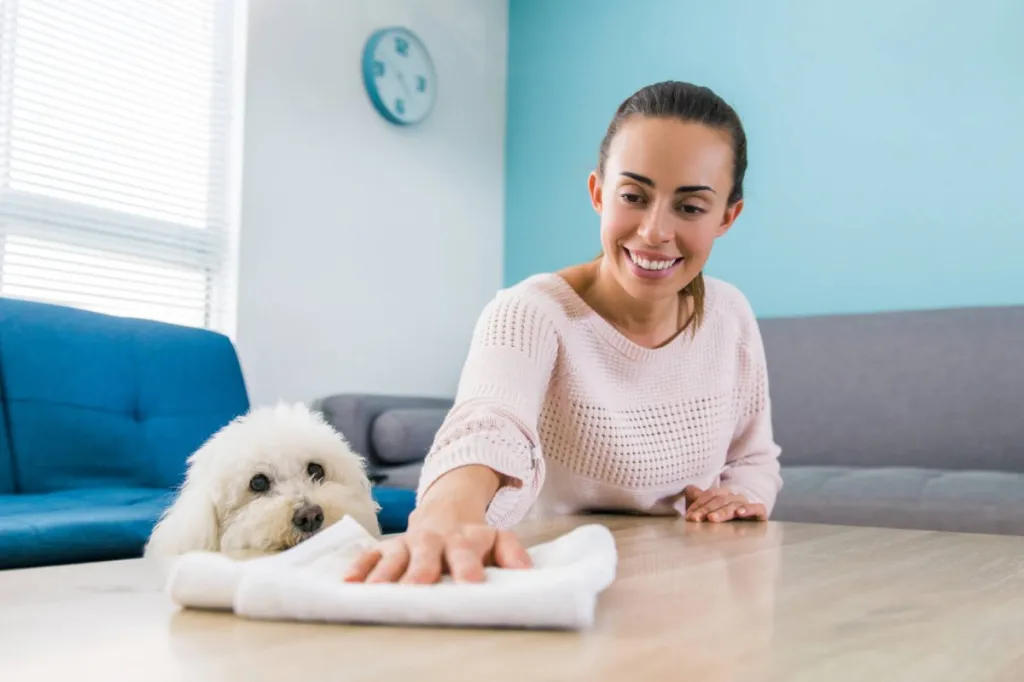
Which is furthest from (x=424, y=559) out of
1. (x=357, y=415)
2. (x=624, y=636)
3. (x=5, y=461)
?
(x=357, y=415)

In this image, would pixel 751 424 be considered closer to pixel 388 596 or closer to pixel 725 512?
pixel 725 512

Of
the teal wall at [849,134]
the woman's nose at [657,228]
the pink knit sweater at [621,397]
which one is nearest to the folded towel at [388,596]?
the pink knit sweater at [621,397]

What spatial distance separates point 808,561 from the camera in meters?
0.81

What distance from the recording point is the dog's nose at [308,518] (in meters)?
1.41

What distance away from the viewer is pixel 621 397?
4.37 feet

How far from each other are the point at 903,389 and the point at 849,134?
3.42 feet

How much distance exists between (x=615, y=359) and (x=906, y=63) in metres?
2.57

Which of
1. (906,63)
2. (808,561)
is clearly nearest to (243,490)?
(808,561)

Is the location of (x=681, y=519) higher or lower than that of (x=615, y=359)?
lower

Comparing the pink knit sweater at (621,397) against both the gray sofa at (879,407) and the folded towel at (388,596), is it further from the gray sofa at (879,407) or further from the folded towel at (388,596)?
the gray sofa at (879,407)

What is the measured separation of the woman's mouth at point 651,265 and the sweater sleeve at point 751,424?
1.03ft

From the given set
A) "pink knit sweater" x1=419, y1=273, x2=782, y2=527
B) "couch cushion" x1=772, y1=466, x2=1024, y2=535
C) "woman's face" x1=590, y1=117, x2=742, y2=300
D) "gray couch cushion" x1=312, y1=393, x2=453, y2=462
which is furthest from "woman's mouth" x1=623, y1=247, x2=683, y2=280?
"gray couch cushion" x1=312, y1=393, x2=453, y2=462

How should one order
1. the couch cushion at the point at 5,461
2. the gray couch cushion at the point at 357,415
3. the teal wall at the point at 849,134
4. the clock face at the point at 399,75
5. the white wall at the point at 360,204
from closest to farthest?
1. the couch cushion at the point at 5,461
2. the teal wall at the point at 849,134
3. the gray couch cushion at the point at 357,415
4. the white wall at the point at 360,204
5. the clock face at the point at 399,75

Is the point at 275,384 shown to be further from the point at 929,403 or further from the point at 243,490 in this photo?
the point at 929,403
